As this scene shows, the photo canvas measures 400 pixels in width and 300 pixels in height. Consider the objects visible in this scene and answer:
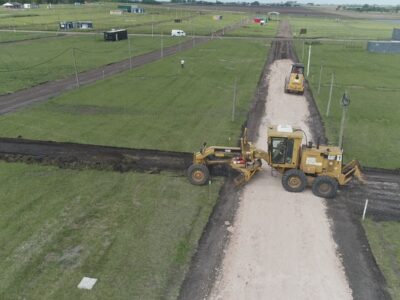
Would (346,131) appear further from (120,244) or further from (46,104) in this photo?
(46,104)

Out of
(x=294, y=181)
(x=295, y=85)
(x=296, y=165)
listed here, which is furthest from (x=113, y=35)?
(x=294, y=181)

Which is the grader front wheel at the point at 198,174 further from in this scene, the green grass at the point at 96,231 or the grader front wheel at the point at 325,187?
the grader front wheel at the point at 325,187

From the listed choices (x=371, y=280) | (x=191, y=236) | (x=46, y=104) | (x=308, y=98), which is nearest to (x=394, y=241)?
(x=371, y=280)

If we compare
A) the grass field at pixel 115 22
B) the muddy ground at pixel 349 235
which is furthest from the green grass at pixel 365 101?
the grass field at pixel 115 22

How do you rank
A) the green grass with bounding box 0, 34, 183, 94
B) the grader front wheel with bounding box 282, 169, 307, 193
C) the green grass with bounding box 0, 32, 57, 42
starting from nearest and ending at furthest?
the grader front wheel with bounding box 282, 169, 307, 193 → the green grass with bounding box 0, 34, 183, 94 → the green grass with bounding box 0, 32, 57, 42

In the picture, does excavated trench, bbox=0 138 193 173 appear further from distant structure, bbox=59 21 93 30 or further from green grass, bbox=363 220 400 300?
distant structure, bbox=59 21 93 30

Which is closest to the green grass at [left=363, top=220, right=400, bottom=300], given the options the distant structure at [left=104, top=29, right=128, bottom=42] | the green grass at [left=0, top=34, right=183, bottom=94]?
the green grass at [left=0, top=34, right=183, bottom=94]
